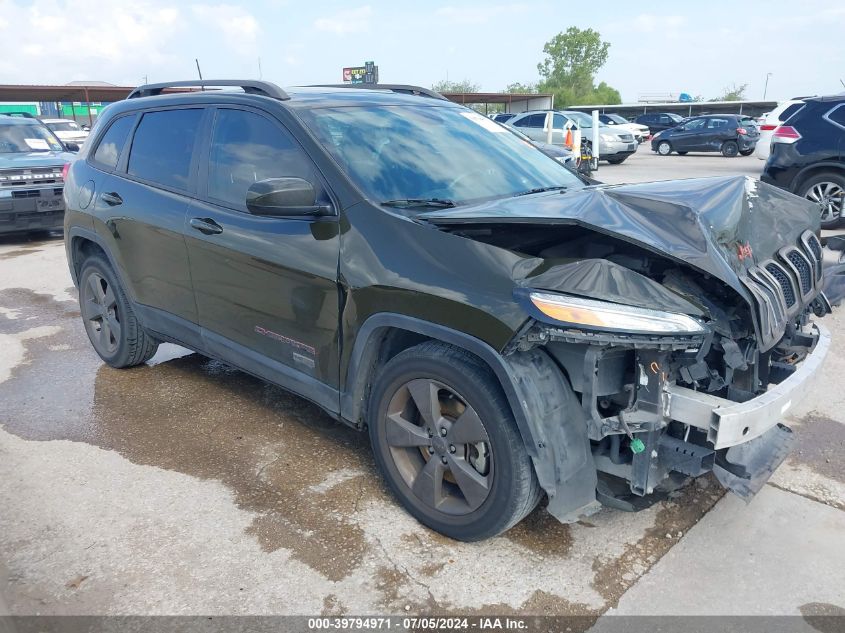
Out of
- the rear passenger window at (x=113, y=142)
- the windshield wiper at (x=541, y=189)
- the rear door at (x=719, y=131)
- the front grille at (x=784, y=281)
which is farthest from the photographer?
the rear door at (x=719, y=131)

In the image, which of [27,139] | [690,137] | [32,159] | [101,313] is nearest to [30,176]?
[32,159]

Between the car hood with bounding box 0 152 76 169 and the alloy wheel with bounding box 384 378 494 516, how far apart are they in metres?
8.96

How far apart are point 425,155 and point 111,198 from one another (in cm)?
227

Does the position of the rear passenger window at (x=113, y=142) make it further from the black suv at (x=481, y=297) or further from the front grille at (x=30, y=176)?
the front grille at (x=30, y=176)

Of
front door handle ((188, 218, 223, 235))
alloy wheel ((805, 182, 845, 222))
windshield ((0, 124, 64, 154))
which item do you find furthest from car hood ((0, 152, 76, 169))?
alloy wheel ((805, 182, 845, 222))

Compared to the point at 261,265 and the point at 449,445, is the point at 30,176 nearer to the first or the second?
the point at 261,265

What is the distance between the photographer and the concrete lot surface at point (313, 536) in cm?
260

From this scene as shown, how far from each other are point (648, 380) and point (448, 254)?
870 mm

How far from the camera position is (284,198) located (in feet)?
9.86

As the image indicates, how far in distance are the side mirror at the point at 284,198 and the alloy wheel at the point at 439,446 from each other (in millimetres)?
911

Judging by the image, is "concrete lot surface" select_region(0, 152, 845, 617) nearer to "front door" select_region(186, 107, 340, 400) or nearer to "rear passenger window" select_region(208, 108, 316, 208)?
"front door" select_region(186, 107, 340, 400)

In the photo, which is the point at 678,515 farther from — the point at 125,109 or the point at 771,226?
the point at 125,109

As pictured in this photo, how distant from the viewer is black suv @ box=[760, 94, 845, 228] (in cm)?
929

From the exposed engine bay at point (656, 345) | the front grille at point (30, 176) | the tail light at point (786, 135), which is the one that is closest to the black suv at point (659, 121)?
the tail light at point (786, 135)
